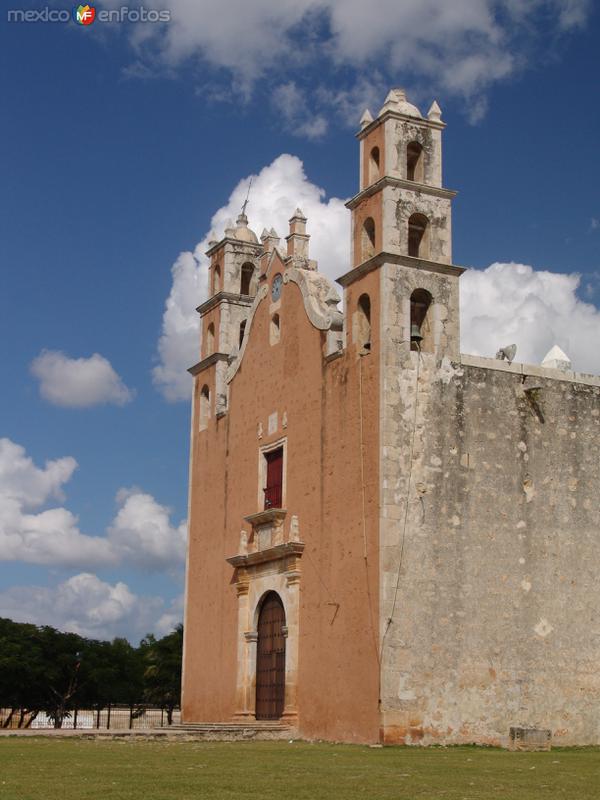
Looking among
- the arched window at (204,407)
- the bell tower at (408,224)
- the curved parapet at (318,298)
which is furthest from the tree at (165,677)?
the bell tower at (408,224)

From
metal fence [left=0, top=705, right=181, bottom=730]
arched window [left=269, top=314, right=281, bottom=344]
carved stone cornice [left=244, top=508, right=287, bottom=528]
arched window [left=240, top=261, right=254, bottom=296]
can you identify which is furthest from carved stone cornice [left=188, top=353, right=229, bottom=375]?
metal fence [left=0, top=705, right=181, bottom=730]

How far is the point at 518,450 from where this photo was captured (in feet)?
74.6

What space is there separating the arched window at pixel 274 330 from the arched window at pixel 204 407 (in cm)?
430

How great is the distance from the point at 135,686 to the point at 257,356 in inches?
938

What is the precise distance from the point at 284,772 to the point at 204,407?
1787 cm

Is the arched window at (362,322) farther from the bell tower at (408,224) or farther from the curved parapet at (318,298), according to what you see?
the curved parapet at (318,298)

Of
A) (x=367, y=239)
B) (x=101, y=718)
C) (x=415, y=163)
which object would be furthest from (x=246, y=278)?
(x=101, y=718)

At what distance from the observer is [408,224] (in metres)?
23.6

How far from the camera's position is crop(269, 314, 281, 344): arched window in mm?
27031

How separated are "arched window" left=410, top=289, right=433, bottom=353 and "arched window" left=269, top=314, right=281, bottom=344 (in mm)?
4355

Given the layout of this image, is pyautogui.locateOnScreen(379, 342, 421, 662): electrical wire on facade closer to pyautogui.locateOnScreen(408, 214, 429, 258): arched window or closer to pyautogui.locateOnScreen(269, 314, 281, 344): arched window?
pyautogui.locateOnScreen(408, 214, 429, 258): arched window

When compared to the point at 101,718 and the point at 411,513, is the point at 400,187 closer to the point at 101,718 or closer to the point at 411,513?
the point at 411,513

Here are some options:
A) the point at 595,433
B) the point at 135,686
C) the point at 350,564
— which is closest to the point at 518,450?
the point at 595,433

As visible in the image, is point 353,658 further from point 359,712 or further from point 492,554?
point 492,554
